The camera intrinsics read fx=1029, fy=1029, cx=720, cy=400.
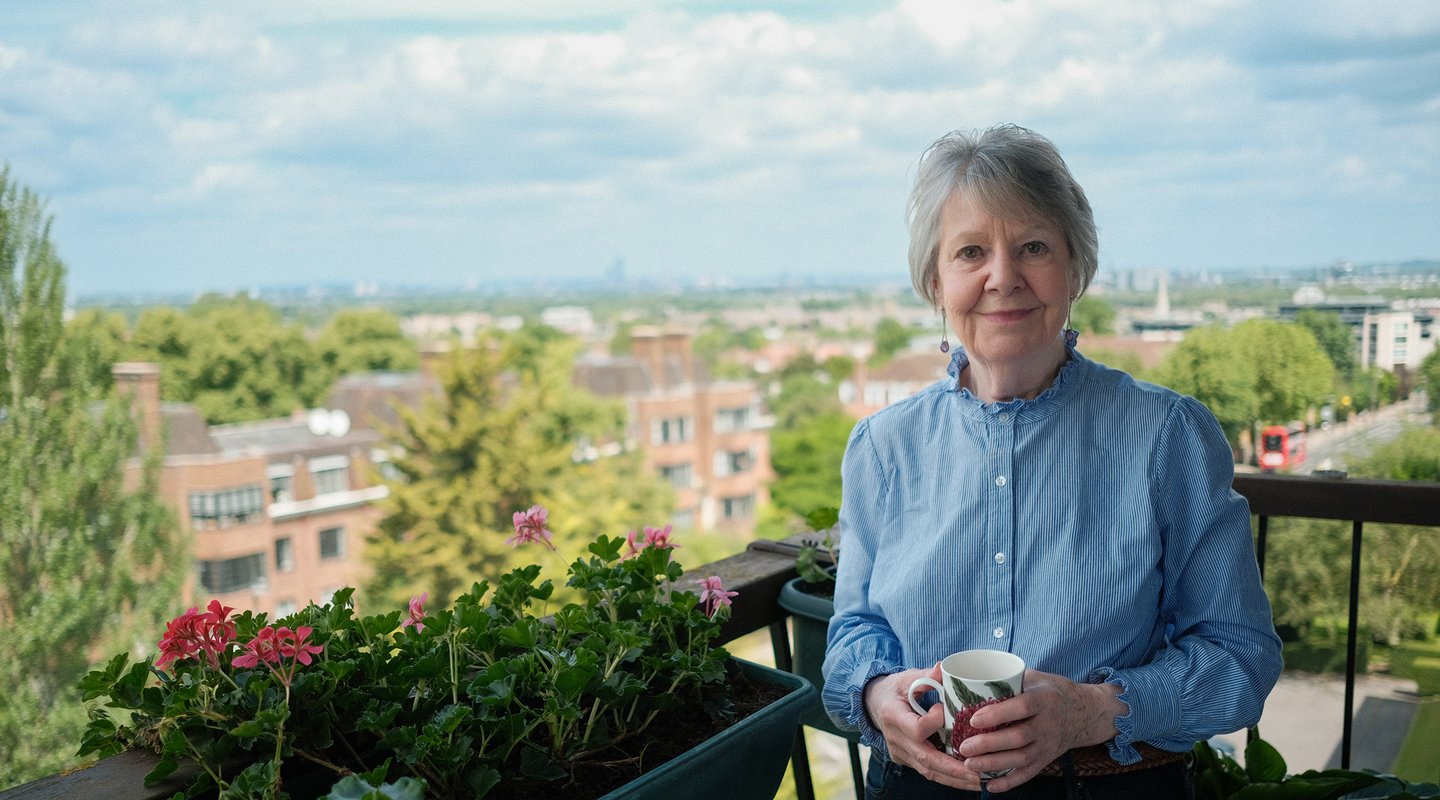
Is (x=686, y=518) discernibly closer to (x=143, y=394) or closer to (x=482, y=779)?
(x=143, y=394)

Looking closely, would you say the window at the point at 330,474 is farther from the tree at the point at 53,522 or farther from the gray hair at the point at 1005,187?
the gray hair at the point at 1005,187

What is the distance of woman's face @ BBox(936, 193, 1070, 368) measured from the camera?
3.29 ft

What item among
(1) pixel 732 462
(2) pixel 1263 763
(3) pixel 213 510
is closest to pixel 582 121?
(1) pixel 732 462

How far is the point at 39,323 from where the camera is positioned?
19547 millimetres

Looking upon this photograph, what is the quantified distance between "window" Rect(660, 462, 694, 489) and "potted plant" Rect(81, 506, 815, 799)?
31898 millimetres

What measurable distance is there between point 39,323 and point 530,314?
21335 mm

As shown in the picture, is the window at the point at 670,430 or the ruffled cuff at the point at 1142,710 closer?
the ruffled cuff at the point at 1142,710

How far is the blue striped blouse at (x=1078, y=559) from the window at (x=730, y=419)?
108ft

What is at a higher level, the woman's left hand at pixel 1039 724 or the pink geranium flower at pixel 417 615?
the pink geranium flower at pixel 417 615

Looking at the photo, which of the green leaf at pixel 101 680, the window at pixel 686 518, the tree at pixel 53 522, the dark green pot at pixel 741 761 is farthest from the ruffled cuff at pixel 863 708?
the window at pixel 686 518

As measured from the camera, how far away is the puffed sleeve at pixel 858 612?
1.03m

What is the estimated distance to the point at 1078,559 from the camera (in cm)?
97

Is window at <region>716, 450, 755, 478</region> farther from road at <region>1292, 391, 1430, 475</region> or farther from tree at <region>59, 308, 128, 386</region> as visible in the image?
road at <region>1292, 391, 1430, 475</region>

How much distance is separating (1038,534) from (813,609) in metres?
0.30
